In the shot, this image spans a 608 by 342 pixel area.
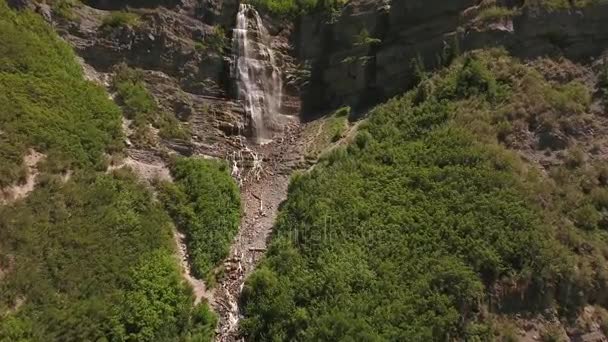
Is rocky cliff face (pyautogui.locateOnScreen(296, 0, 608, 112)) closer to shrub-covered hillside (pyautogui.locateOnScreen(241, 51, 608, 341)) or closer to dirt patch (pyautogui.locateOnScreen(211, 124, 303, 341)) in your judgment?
shrub-covered hillside (pyautogui.locateOnScreen(241, 51, 608, 341))

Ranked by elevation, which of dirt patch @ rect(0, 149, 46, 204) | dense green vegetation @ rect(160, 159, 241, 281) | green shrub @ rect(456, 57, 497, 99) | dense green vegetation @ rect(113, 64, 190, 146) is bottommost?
dense green vegetation @ rect(160, 159, 241, 281)

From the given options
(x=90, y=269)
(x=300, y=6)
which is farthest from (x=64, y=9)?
(x=90, y=269)

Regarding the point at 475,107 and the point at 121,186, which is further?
the point at 475,107

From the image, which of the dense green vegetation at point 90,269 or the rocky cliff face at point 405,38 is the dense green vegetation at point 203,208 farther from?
the rocky cliff face at point 405,38

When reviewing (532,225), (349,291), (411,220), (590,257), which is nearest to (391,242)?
(411,220)

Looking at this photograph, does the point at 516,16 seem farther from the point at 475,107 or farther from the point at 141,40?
the point at 141,40

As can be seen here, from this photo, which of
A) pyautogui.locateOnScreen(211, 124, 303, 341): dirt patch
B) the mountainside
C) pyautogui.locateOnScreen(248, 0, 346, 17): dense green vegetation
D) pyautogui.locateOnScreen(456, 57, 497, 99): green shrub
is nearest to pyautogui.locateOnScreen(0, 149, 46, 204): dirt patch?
the mountainside

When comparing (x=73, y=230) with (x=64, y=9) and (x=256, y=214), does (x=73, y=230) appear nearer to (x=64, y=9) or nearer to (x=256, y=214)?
(x=256, y=214)
